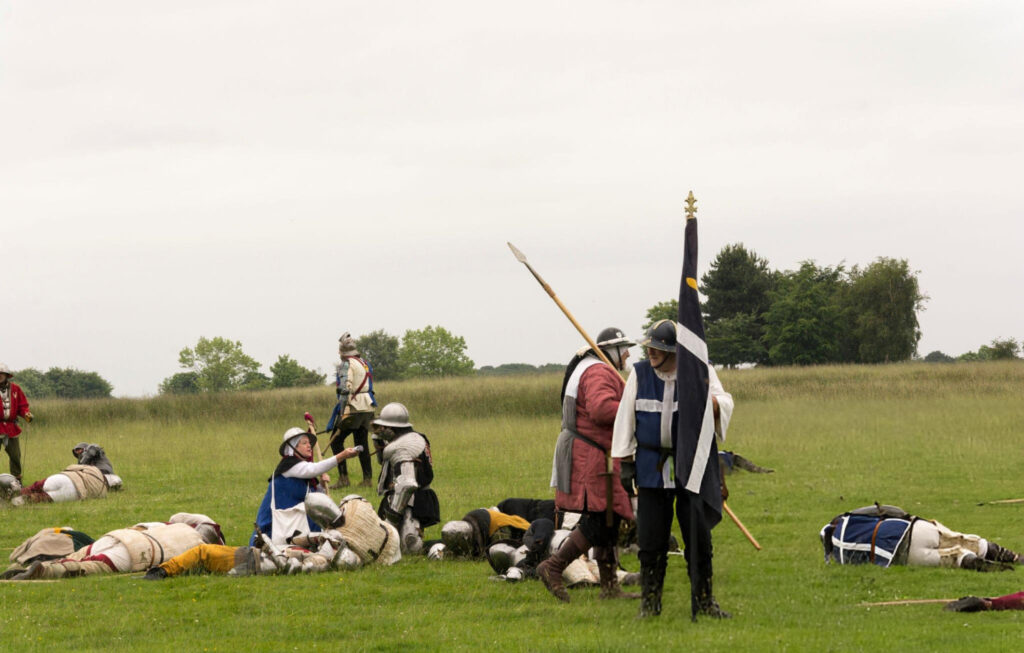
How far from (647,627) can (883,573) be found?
2854mm

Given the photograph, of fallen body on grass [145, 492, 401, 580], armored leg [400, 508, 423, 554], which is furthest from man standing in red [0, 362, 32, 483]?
armored leg [400, 508, 423, 554]

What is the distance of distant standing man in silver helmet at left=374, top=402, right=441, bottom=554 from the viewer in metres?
11.4

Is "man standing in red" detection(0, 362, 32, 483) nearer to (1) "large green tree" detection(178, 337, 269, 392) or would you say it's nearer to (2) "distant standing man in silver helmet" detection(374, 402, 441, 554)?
(2) "distant standing man in silver helmet" detection(374, 402, 441, 554)

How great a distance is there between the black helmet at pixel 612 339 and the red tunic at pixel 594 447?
0.69ft

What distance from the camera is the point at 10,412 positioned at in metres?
18.2

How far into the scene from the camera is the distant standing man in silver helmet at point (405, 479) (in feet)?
37.3

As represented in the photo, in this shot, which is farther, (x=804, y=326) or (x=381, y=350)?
(x=381, y=350)

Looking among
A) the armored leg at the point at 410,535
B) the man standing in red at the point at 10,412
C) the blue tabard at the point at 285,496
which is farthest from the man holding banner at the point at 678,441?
the man standing in red at the point at 10,412

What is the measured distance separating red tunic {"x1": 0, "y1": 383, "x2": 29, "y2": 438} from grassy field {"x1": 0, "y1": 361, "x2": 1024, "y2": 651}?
5.18 feet

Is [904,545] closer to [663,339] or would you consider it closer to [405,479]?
[663,339]

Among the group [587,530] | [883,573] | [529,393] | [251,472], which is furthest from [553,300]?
[529,393]

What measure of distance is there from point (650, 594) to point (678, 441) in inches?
44.9

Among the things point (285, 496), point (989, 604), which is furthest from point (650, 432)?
point (285, 496)

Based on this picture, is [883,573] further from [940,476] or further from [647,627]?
[940,476]
